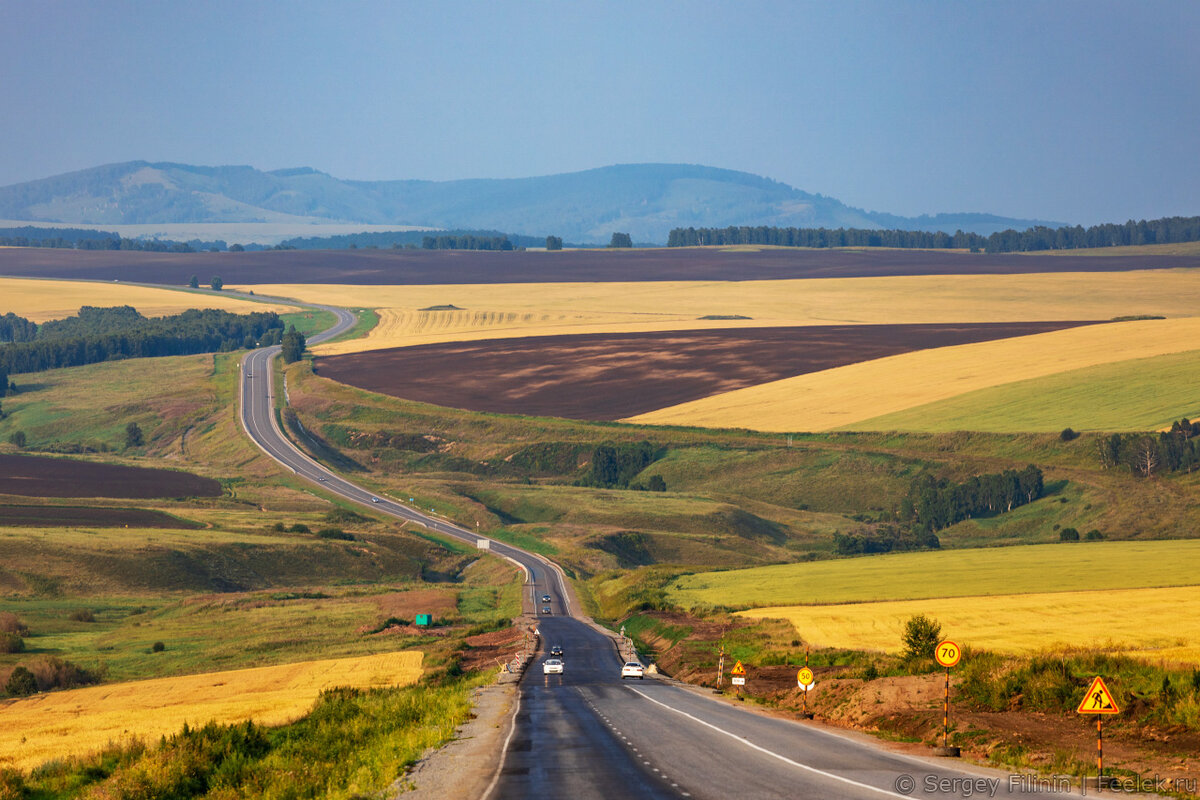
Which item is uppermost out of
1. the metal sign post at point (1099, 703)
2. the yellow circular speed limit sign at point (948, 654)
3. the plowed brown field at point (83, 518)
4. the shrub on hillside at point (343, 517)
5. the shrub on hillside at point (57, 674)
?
the metal sign post at point (1099, 703)

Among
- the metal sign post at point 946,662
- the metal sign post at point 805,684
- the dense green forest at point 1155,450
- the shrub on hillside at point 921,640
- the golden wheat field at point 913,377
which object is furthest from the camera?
the golden wheat field at point 913,377

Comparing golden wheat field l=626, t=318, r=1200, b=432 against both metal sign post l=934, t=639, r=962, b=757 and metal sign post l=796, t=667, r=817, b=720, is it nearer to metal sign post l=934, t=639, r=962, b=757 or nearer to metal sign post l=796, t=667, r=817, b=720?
metal sign post l=796, t=667, r=817, b=720

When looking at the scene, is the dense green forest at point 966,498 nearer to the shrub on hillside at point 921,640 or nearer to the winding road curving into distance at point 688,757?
the shrub on hillside at point 921,640

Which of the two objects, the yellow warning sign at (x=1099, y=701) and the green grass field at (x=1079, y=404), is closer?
the yellow warning sign at (x=1099, y=701)

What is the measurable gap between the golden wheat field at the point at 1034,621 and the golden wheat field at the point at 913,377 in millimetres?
82151

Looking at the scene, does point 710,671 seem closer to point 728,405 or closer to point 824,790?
point 824,790

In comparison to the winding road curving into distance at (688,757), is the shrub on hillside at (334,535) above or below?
below

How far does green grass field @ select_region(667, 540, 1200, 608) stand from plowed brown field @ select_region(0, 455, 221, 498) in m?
73.7

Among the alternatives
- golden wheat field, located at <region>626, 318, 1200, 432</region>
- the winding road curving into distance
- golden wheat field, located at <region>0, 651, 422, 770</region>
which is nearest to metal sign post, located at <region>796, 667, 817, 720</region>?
the winding road curving into distance

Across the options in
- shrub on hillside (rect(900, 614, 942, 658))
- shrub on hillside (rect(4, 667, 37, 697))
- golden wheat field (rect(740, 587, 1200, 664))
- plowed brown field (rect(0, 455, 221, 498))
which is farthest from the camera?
plowed brown field (rect(0, 455, 221, 498))

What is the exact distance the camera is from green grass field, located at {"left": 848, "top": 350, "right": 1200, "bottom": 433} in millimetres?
132250

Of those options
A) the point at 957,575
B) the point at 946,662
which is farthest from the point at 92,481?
the point at 946,662

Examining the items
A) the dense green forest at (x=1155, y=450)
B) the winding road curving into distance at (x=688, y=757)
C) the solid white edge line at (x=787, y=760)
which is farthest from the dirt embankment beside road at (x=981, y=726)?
the dense green forest at (x=1155, y=450)

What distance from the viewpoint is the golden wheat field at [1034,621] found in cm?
4916
